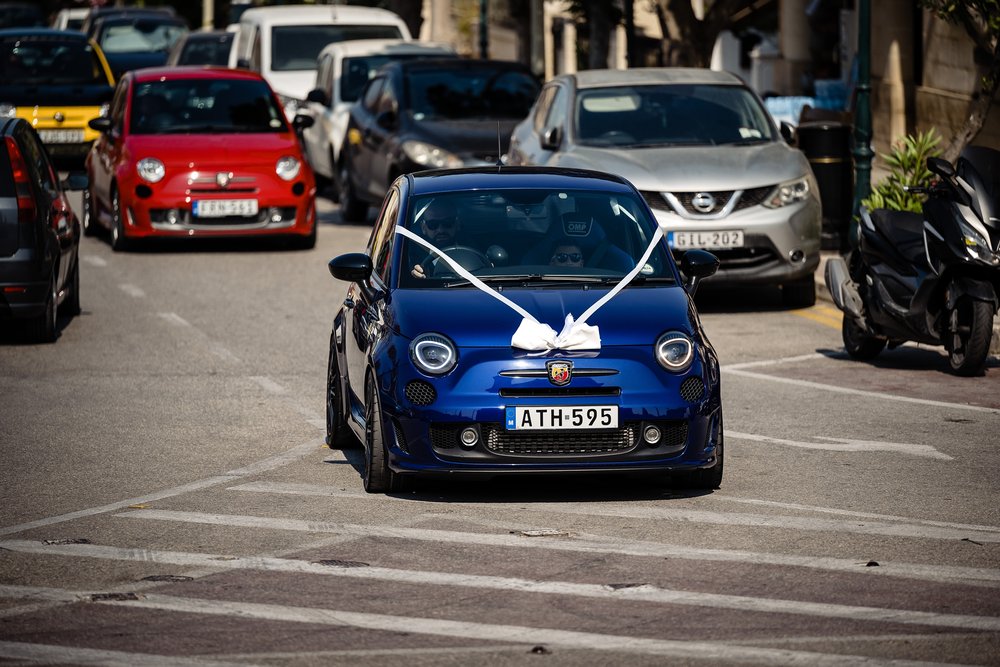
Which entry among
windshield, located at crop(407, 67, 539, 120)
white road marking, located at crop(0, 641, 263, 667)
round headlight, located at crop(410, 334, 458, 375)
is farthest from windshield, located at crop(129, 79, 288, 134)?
white road marking, located at crop(0, 641, 263, 667)

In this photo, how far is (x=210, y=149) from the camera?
19484mm

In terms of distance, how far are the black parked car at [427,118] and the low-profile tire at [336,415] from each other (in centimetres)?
1019

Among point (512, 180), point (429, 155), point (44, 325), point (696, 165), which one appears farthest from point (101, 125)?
point (512, 180)

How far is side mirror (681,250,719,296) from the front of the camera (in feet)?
31.4

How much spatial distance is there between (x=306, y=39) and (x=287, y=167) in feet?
30.9

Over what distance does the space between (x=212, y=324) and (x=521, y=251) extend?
6281 millimetres

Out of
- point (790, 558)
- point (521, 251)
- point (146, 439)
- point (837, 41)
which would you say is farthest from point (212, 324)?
point (837, 41)

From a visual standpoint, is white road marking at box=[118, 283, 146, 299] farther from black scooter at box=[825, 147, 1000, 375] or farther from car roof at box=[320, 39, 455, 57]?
car roof at box=[320, 39, 455, 57]

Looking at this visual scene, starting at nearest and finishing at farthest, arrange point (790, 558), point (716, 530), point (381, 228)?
1. point (790, 558)
2. point (716, 530)
3. point (381, 228)

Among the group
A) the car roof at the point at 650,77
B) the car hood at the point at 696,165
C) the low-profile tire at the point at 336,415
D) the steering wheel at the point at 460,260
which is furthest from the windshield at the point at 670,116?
the steering wheel at the point at 460,260

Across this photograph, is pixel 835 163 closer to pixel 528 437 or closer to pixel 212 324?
pixel 212 324

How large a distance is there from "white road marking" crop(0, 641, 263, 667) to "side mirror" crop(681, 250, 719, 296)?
4.02 metres

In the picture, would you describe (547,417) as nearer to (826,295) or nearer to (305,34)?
(826,295)

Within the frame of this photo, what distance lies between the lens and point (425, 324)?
862cm
